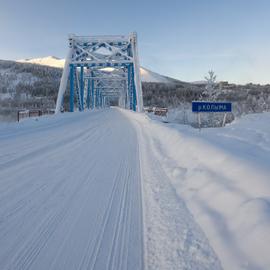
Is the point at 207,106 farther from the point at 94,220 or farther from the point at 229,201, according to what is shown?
the point at 94,220

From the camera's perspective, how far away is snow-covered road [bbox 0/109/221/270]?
2.35 meters

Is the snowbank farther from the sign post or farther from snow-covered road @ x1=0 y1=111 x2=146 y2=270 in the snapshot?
the sign post

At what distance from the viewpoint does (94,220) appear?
3.12 meters

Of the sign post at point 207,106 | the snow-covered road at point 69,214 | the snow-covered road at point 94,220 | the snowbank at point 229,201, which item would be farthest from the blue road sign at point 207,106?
the snow-covered road at point 94,220

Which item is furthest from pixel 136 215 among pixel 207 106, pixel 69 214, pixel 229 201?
pixel 207 106

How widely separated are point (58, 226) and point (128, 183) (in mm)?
1870

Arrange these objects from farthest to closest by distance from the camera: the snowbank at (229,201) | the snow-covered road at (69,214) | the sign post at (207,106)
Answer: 1. the sign post at (207,106)
2. the snow-covered road at (69,214)
3. the snowbank at (229,201)

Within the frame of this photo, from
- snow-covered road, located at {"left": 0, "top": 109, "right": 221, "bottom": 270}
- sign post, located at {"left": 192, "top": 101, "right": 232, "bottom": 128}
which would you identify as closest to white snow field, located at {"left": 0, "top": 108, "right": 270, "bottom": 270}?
snow-covered road, located at {"left": 0, "top": 109, "right": 221, "bottom": 270}

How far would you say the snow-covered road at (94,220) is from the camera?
235cm

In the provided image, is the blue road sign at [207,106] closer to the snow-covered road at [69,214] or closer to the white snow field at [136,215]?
the white snow field at [136,215]

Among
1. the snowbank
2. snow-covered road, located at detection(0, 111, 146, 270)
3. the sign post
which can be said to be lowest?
snow-covered road, located at detection(0, 111, 146, 270)

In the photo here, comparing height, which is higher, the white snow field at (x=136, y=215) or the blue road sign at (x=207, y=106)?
the blue road sign at (x=207, y=106)

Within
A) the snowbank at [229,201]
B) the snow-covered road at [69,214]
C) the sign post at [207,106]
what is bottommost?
the snow-covered road at [69,214]

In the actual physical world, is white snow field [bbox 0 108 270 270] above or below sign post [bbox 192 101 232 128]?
below
